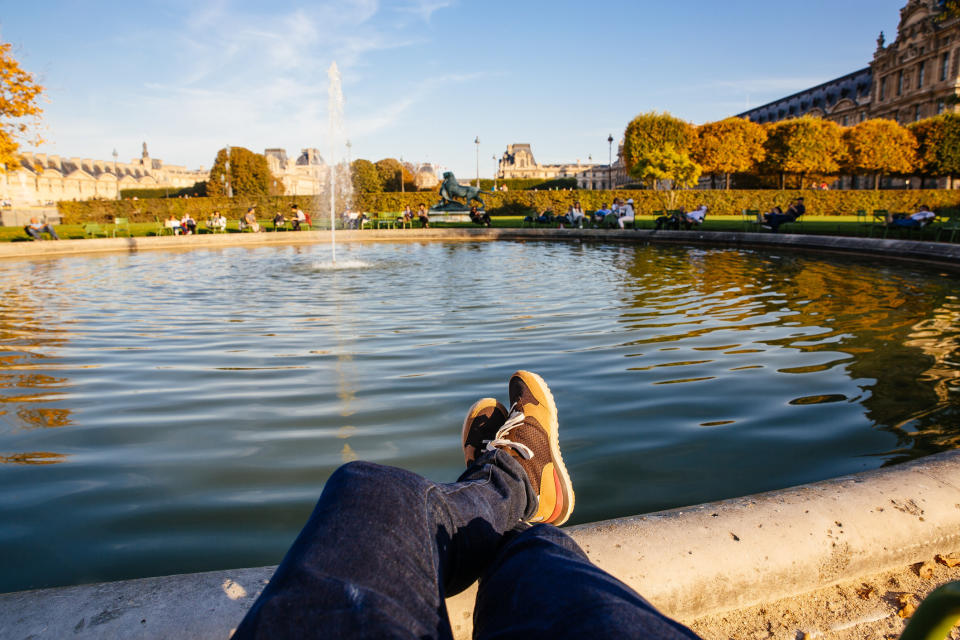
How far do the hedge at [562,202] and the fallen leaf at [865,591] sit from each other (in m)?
34.7

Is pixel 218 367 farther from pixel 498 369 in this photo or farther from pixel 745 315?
pixel 745 315

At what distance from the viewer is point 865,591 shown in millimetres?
1787

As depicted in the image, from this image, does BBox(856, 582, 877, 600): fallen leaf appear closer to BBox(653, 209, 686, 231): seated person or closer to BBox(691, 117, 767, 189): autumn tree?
BBox(653, 209, 686, 231): seated person

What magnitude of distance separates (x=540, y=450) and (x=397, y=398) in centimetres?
217

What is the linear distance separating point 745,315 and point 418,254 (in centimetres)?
1204

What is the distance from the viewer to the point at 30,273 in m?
13.6

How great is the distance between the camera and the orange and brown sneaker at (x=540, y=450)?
2.00m

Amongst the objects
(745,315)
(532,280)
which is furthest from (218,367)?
(532,280)

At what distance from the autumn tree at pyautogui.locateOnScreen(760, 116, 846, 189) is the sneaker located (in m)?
53.3

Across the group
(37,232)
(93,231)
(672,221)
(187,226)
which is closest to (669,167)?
(672,221)

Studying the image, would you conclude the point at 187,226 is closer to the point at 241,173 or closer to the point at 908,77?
the point at 241,173

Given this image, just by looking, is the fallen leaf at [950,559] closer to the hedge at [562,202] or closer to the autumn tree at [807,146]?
the hedge at [562,202]

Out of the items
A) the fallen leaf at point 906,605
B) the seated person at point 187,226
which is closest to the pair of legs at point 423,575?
the fallen leaf at point 906,605

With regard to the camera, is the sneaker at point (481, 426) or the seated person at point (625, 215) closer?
the sneaker at point (481, 426)
